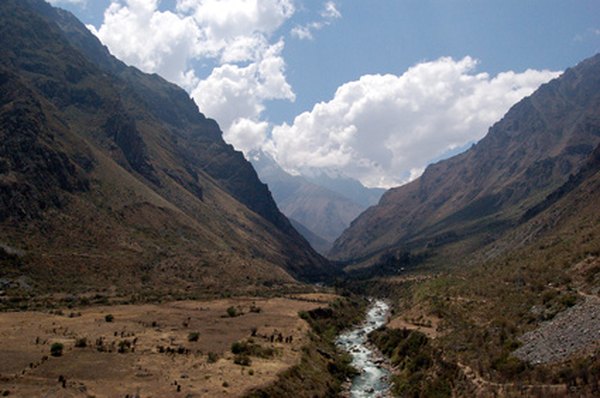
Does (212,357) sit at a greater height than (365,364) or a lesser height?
greater

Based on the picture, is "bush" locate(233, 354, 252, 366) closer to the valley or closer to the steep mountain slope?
the valley

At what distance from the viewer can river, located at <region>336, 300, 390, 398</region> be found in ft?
193

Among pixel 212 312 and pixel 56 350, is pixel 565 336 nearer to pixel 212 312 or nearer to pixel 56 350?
pixel 56 350

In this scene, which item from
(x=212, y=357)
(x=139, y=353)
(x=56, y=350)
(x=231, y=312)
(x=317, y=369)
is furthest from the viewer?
(x=231, y=312)

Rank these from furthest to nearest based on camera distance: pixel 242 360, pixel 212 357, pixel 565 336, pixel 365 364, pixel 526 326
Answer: pixel 365 364, pixel 242 360, pixel 212 357, pixel 526 326, pixel 565 336

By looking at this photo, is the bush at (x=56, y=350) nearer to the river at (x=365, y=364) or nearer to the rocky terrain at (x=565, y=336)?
the river at (x=365, y=364)

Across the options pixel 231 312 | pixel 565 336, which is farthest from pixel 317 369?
pixel 231 312

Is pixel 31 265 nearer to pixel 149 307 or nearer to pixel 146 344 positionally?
pixel 149 307

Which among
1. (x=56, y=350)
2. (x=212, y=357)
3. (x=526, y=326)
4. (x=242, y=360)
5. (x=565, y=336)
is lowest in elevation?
(x=242, y=360)

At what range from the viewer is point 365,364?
71938 millimetres

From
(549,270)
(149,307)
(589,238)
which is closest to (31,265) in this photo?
(149,307)

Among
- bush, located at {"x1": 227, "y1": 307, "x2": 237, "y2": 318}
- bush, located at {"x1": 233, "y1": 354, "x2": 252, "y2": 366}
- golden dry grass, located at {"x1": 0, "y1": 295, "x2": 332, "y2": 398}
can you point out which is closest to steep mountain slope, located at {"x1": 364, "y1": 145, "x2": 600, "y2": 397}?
bush, located at {"x1": 233, "y1": 354, "x2": 252, "y2": 366}

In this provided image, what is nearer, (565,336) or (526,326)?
(565,336)

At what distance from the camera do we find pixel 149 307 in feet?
307
